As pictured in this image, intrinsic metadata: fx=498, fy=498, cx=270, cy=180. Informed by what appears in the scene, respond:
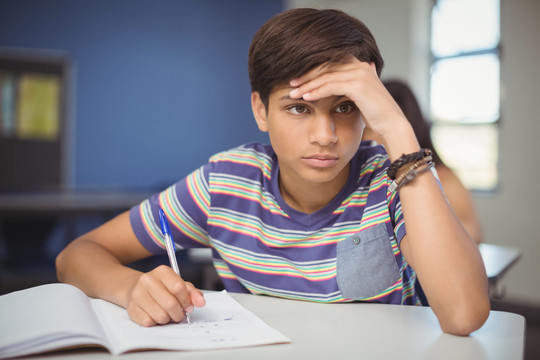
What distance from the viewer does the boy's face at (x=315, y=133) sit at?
40.6 inches

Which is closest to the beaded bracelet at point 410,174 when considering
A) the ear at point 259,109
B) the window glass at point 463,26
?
the ear at point 259,109

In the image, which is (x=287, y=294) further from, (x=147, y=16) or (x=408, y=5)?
(x=147, y=16)

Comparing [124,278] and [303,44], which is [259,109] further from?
[124,278]

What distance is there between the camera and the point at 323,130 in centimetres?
101

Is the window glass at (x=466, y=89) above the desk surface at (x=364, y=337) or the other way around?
above

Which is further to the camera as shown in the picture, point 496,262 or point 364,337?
point 496,262

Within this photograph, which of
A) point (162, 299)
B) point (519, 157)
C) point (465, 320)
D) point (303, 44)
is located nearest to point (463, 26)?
point (519, 157)

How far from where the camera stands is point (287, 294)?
1.12 meters

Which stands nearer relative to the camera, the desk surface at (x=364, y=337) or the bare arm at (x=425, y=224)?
the desk surface at (x=364, y=337)

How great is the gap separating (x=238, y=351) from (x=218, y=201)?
0.57m

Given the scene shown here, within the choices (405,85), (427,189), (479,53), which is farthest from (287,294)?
(479,53)

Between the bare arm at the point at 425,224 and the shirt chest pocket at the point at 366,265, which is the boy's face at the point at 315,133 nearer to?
the bare arm at the point at 425,224

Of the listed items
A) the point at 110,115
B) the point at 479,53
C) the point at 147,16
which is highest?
the point at 147,16

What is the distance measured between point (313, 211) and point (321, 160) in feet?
0.63
